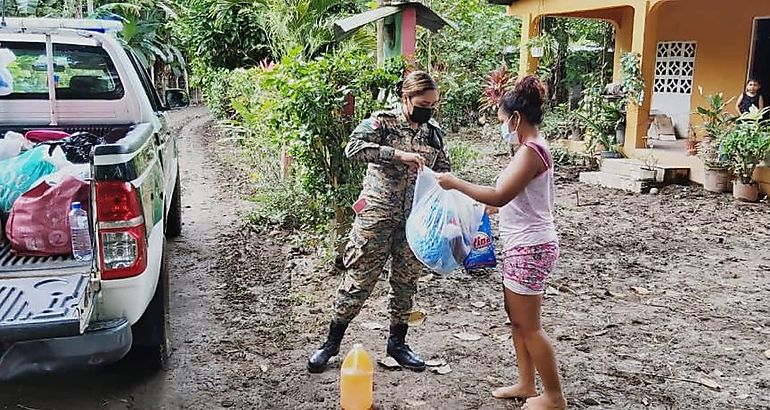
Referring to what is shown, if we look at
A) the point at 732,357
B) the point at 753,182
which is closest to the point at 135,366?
the point at 732,357

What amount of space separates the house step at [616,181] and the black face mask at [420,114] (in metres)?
6.59

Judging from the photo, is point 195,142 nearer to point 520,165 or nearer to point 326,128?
point 326,128

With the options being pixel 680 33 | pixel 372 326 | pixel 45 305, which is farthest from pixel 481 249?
pixel 680 33

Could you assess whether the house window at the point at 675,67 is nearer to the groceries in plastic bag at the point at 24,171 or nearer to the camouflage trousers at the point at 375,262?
the camouflage trousers at the point at 375,262

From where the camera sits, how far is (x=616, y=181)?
9711 millimetres

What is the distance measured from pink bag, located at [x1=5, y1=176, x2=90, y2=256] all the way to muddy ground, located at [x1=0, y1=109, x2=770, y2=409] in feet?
2.77

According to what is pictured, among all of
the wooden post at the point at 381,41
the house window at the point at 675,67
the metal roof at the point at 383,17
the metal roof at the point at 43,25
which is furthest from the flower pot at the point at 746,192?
the metal roof at the point at 43,25

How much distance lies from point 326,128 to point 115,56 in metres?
1.48

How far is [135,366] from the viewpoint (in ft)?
12.3

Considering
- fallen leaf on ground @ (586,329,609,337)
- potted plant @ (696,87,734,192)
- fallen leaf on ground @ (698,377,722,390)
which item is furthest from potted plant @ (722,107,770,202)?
fallen leaf on ground @ (698,377,722,390)

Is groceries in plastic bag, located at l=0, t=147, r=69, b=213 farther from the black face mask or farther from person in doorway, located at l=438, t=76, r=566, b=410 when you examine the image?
person in doorway, located at l=438, t=76, r=566, b=410

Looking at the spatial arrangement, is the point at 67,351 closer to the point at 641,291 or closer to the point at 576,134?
the point at 641,291

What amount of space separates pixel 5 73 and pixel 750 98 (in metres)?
9.68

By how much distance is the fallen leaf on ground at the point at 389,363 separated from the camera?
3.81 m
